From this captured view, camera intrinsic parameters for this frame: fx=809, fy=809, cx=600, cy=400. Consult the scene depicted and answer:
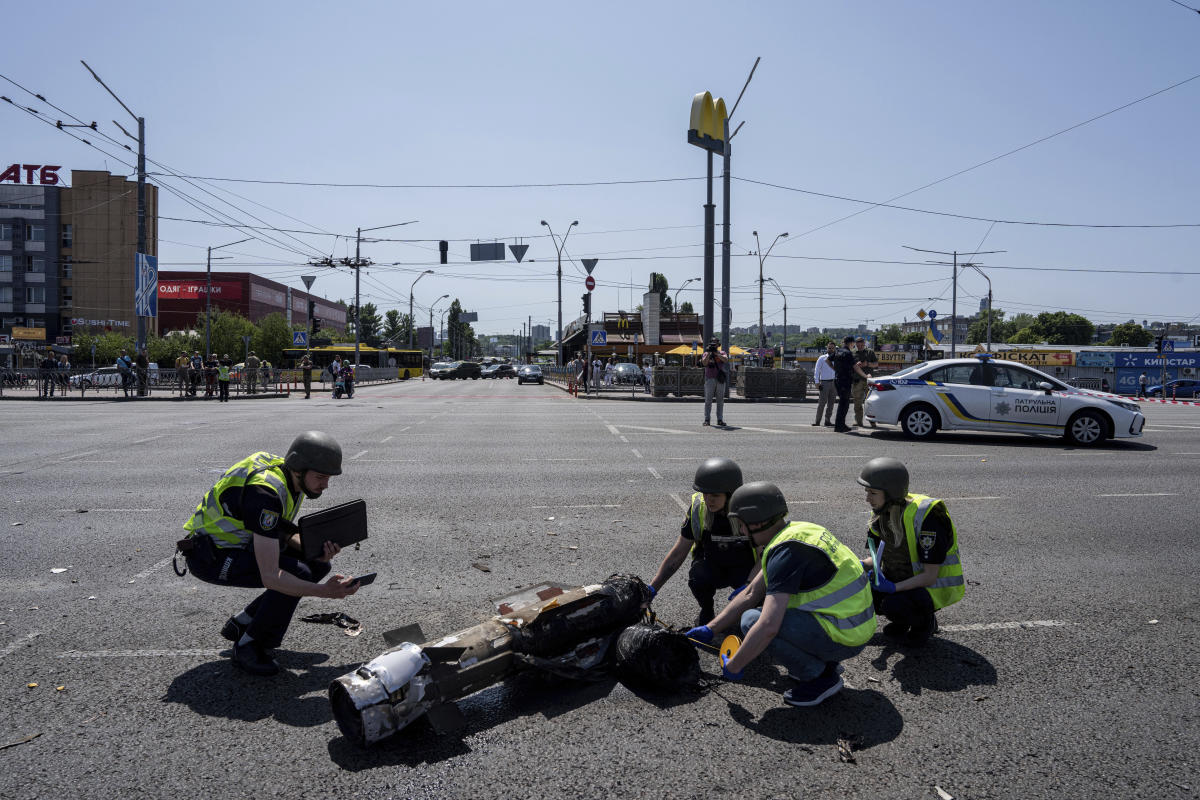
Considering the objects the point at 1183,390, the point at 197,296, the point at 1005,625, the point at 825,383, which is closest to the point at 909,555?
the point at 1005,625

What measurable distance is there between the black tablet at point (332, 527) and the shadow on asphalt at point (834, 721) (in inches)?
84.1

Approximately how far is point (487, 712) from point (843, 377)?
1400cm

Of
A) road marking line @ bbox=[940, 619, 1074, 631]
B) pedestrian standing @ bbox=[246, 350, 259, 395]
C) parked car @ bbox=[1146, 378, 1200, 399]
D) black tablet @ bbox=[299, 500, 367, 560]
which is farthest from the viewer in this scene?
parked car @ bbox=[1146, 378, 1200, 399]

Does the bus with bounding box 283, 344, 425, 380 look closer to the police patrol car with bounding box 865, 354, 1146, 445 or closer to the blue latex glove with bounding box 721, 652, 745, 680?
the police patrol car with bounding box 865, 354, 1146, 445

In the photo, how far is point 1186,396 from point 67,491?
53.1 metres

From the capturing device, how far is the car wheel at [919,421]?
14695 mm

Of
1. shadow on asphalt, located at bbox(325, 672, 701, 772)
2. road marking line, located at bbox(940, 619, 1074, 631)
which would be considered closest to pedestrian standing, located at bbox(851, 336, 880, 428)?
road marking line, located at bbox(940, 619, 1074, 631)

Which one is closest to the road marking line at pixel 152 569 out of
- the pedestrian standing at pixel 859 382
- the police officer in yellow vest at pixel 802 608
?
the police officer in yellow vest at pixel 802 608

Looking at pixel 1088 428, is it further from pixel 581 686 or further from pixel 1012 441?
pixel 581 686

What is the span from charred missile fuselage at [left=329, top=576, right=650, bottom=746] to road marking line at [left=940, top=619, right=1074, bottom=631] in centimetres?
193

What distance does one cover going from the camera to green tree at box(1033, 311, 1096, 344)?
117812mm

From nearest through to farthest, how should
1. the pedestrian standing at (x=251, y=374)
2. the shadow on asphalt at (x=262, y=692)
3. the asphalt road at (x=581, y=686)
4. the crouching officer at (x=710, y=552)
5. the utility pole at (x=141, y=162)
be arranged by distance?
1. the asphalt road at (x=581, y=686)
2. the shadow on asphalt at (x=262, y=692)
3. the crouching officer at (x=710, y=552)
4. the utility pole at (x=141, y=162)
5. the pedestrian standing at (x=251, y=374)

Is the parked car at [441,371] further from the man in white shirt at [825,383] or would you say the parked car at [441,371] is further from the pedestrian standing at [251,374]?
the man in white shirt at [825,383]

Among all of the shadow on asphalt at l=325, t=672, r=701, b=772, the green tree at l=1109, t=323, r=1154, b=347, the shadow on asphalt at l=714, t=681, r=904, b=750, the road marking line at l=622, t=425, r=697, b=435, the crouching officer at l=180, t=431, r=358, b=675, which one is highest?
the green tree at l=1109, t=323, r=1154, b=347
